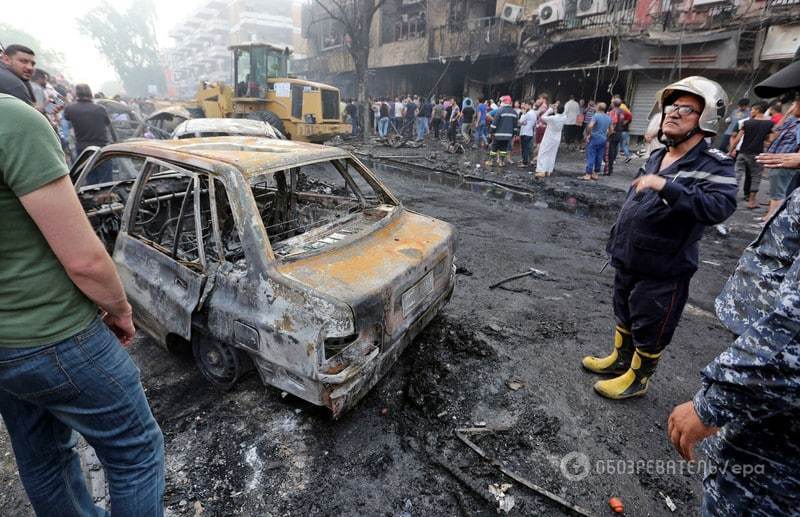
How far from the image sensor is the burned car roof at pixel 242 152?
2537mm

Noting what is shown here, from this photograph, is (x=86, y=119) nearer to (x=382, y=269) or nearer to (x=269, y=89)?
(x=382, y=269)

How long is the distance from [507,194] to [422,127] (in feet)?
33.7

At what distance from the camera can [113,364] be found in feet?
4.23

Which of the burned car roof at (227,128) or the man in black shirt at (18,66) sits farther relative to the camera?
the burned car roof at (227,128)

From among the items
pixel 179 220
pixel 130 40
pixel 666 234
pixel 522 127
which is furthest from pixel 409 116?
pixel 130 40

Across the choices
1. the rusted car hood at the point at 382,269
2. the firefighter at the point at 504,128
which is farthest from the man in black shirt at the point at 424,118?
the rusted car hood at the point at 382,269

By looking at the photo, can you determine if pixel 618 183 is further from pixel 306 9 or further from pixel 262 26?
pixel 262 26

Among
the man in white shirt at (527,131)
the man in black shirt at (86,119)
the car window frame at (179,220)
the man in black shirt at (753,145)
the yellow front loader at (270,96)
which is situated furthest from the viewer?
the yellow front loader at (270,96)

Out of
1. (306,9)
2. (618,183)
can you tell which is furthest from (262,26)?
(618,183)

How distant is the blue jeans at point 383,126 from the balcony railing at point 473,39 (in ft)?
15.1

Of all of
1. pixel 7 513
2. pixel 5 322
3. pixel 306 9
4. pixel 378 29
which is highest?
pixel 306 9

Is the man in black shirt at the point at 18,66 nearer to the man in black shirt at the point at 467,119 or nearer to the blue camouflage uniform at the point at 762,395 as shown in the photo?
the blue camouflage uniform at the point at 762,395

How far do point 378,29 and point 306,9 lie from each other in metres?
9.96

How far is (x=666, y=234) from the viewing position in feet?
7.37
